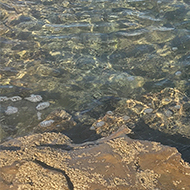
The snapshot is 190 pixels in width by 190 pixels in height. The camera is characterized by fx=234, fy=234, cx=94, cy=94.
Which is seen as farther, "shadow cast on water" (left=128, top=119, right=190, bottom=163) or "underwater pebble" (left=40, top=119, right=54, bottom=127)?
"underwater pebble" (left=40, top=119, right=54, bottom=127)

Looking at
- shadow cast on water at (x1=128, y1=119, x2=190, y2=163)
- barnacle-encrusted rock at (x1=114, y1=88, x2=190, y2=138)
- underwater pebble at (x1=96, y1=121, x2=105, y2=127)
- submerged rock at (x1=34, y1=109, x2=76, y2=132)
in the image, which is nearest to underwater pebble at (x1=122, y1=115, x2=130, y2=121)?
barnacle-encrusted rock at (x1=114, y1=88, x2=190, y2=138)

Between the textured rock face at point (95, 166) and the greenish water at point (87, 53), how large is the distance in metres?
1.10

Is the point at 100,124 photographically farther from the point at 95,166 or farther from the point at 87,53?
the point at 87,53

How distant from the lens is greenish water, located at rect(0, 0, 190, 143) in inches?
172

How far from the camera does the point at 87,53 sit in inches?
220

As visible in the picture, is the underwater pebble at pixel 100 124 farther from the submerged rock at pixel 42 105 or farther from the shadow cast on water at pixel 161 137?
the submerged rock at pixel 42 105

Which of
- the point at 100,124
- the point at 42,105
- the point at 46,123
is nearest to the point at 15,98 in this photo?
the point at 42,105

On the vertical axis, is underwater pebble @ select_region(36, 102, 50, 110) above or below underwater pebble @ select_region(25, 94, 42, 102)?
below

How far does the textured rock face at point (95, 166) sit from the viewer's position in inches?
90.0

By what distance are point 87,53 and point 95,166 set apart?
3584 millimetres

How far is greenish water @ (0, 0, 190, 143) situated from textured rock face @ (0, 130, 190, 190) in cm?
110

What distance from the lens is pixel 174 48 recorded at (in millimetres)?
5559

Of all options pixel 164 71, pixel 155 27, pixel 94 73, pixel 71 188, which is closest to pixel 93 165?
pixel 71 188

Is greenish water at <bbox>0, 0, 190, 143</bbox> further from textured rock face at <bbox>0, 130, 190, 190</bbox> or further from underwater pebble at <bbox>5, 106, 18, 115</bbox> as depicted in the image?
textured rock face at <bbox>0, 130, 190, 190</bbox>
